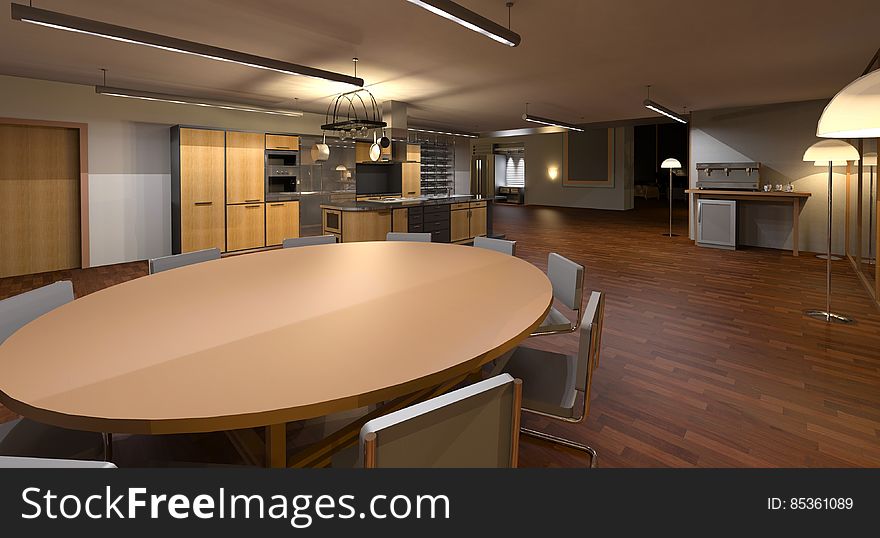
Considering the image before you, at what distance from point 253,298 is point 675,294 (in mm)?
4580

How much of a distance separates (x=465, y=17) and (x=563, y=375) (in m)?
2.48

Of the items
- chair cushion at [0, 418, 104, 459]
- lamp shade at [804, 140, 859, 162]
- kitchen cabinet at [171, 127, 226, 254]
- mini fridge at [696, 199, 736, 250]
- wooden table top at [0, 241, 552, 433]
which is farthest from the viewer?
mini fridge at [696, 199, 736, 250]

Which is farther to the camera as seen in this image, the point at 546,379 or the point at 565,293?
the point at 565,293

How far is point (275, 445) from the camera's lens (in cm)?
159

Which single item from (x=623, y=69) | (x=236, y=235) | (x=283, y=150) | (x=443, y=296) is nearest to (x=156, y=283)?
(x=443, y=296)

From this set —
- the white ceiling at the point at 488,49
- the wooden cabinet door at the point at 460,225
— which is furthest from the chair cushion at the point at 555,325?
the wooden cabinet door at the point at 460,225

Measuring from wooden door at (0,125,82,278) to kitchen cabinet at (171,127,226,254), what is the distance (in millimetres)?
1218

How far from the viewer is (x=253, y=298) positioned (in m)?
2.03

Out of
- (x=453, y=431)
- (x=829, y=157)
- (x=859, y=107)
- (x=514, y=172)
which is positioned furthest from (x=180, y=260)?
(x=514, y=172)

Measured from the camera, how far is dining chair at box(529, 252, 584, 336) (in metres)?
2.54

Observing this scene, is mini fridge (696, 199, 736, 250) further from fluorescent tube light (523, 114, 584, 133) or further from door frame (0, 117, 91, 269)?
door frame (0, 117, 91, 269)

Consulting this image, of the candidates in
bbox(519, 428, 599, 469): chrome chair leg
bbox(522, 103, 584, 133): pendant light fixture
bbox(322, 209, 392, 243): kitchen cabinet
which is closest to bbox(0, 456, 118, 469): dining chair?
bbox(519, 428, 599, 469): chrome chair leg

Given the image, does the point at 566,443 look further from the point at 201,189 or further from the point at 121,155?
the point at 121,155

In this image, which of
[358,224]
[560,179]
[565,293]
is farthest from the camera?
[560,179]
